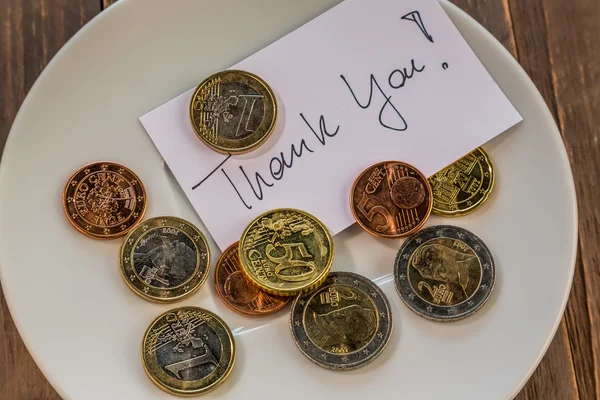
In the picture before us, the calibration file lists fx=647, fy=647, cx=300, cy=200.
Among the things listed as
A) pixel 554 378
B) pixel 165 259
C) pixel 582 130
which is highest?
pixel 165 259

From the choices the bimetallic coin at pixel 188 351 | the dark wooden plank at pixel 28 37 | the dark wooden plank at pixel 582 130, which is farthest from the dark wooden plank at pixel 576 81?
the dark wooden plank at pixel 28 37

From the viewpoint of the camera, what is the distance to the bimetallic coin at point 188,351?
569 millimetres

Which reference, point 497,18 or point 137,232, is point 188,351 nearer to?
point 137,232

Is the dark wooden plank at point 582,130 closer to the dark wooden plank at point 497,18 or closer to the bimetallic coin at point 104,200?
the dark wooden plank at point 497,18

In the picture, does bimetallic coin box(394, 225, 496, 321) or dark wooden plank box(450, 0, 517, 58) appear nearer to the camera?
bimetallic coin box(394, 225, 496, 321)

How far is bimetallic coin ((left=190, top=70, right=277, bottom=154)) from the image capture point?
0.63m


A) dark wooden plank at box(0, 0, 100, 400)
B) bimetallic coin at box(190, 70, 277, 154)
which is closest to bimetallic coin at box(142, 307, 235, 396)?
bimetallic coin at box(190, 70, 277, 154)

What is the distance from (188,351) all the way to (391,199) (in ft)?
0.77

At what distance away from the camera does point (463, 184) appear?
0.64 m

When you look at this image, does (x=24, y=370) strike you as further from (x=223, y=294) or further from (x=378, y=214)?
(x=378, y=214)

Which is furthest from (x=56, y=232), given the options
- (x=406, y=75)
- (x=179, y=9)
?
(x=406, y=75)

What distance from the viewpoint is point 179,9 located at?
0.64 meters

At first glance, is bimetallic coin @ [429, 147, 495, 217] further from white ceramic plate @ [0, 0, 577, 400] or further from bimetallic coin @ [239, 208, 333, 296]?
bimetallic coin @ [239, 208, 333, 296]

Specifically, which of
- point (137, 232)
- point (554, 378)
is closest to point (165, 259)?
point (137, 232)
